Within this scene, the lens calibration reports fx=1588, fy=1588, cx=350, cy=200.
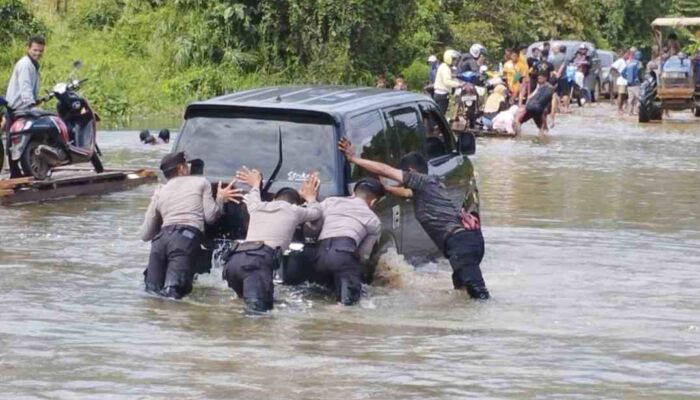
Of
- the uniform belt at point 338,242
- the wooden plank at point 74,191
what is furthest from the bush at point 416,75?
the uniform belt at point 338,242

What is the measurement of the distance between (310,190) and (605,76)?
115ft

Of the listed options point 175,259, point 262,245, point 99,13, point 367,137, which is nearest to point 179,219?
point 175,259

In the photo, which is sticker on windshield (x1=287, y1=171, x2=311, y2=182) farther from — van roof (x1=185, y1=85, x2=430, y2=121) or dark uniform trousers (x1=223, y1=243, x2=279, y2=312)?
dark uniform trousers (x1=223, y1=243, x2=279, y2=312)

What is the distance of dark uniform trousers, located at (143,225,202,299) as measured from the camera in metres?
11.0

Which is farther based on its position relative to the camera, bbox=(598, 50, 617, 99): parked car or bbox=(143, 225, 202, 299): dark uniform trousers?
bbox=(598, 50, 617, 99): parked car

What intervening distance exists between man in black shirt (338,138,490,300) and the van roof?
55 cm

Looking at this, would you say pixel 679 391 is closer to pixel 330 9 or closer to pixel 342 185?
pixel 342 185

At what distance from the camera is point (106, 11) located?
A: 131ft

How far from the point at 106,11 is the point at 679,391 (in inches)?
1287

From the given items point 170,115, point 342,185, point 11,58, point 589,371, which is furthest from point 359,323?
point 11,58

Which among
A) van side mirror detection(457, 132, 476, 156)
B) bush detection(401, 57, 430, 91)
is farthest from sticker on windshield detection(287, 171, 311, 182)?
bush detection(401, 57, 430, 91)

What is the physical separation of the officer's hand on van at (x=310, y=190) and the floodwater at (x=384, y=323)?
0.77 m

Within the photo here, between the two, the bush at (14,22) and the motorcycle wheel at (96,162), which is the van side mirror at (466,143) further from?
the bush at (14,22)

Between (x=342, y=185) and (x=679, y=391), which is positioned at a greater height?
(x=342, y=185)
